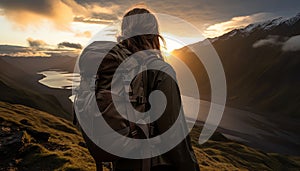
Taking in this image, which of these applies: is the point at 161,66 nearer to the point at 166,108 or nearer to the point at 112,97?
the point at 166,108

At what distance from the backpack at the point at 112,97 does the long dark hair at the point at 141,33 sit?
0.27 metres

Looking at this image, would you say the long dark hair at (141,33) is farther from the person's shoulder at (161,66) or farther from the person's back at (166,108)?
the person's shoulder at (161,66)

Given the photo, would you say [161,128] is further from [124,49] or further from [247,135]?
[247,135]

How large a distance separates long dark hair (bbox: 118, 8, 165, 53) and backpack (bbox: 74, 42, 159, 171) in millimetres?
270

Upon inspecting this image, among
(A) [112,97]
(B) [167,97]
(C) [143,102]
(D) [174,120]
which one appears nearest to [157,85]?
(B) [167,97]

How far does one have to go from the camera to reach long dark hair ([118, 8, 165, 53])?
3930 mm

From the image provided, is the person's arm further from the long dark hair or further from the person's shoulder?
the long dark hair

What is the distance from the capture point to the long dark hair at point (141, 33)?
3.93 m

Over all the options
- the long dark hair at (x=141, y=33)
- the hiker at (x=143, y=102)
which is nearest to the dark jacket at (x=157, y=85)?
the hiker at (x=143, y=102)

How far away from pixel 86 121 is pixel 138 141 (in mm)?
709

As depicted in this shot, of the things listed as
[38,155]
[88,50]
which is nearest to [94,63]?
[88,50]

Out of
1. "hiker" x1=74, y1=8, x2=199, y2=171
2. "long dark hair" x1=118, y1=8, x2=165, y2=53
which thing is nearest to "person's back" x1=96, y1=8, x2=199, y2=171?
"hiker" x1=74, y1=8, x2=199, y2=171

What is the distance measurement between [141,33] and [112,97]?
111 centimetres

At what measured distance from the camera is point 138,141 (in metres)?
3.52
